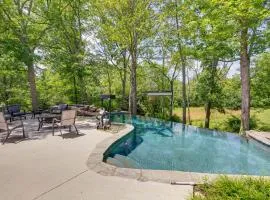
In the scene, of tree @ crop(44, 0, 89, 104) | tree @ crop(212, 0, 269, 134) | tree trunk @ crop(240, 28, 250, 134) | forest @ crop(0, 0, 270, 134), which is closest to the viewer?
tree @ crop(212, 0, 269, 134)

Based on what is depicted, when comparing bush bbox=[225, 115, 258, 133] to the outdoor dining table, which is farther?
bush bbox=[225, 115, 258, 133]

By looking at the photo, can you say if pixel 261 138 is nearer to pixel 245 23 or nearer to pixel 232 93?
pixel 245 23

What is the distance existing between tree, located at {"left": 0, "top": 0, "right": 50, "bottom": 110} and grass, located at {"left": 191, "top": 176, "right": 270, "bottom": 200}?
1060 centimetres

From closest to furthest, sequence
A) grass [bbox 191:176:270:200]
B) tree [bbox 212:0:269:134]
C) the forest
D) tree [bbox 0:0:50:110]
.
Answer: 1. grass [bbox 191:176:270:200]
2. tree [bbox 212:0:269:134]
3. the forest
4. tree [bbox 0:0:50:110]

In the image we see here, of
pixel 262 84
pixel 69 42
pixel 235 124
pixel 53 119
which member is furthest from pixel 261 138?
pixel 69 42

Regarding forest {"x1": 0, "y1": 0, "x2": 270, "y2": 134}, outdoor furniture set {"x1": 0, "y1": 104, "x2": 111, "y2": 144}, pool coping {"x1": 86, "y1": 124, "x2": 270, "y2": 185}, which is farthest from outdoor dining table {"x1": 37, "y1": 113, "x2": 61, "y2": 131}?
pool coping {"x1": 86, "y1": 124, "x2": 270, "y2": 185}

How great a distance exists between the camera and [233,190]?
3.09 metres

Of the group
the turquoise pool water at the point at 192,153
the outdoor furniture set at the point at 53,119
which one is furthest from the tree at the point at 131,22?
the turquoise pool water at the point at 192,153

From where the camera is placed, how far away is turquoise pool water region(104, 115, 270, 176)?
228 inches

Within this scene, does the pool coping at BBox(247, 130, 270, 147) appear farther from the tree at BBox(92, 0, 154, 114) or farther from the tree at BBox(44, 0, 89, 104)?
the tree at BBox(44, 0, 89, 104)

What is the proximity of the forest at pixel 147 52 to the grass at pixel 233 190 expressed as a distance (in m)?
6.66

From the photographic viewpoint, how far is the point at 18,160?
184 inches

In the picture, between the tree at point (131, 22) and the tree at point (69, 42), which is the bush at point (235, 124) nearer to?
the tree at point (131, 22)

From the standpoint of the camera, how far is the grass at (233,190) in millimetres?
2892
